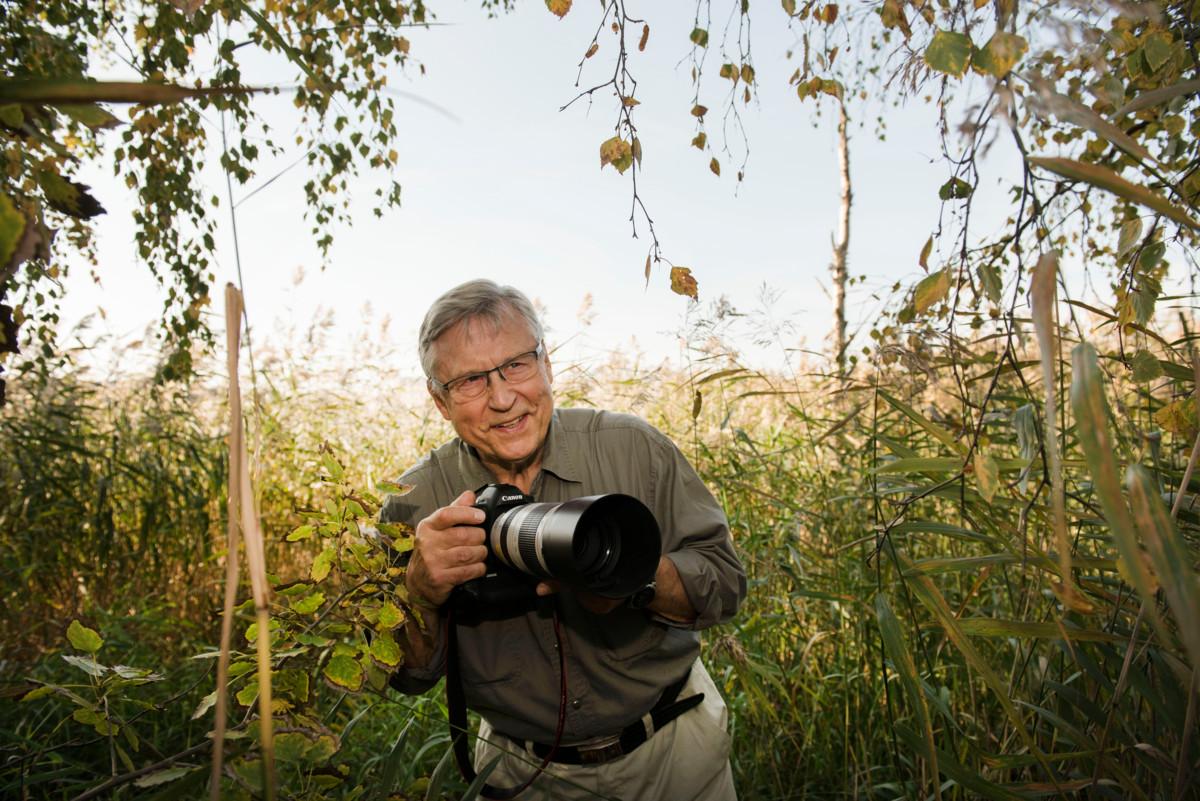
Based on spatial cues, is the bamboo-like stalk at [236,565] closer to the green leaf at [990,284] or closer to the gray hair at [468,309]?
the green leaf at [990,284]

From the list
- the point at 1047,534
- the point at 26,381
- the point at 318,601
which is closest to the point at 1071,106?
the point at 318,601

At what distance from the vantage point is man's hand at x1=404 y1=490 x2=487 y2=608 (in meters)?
1.21

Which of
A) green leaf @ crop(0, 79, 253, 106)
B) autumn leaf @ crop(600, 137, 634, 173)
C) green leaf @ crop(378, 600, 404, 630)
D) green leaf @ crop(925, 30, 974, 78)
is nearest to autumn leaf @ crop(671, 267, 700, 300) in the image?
autumn leaf @ crop(600, 137, 634, 173)

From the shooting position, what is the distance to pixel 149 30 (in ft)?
8.36

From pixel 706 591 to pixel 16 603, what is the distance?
8.33ft

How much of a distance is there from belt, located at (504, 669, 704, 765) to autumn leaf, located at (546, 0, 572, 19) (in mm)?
1228

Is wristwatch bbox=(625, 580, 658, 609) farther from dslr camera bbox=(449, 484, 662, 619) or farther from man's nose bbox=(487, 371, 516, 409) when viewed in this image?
man's nose bbox=(487, 371, 516, 409)

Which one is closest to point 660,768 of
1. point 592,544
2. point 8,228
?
point 592,544

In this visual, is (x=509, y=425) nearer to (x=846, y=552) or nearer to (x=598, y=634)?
(x=598, y=634)

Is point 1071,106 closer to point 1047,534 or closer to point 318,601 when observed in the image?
point 318,601

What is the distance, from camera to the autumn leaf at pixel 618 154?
0.99 meters

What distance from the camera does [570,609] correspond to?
1.47 metres

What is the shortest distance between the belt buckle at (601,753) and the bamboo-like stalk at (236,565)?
1.17 meters

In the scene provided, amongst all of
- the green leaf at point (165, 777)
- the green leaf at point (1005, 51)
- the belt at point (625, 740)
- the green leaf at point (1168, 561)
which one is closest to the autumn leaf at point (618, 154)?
the green leaf at point (1005, 51)
